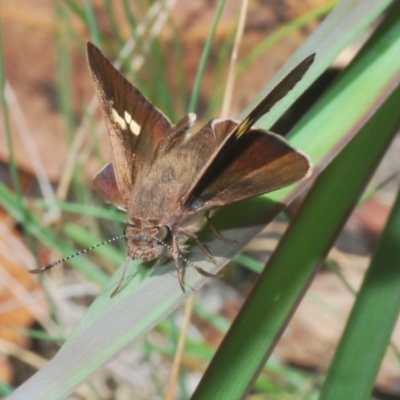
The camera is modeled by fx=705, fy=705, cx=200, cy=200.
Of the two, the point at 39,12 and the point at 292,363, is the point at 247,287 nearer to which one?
the point at 292,363

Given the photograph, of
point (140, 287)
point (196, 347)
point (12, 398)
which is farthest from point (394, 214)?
point (196, 347)

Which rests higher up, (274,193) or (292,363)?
(292,363)

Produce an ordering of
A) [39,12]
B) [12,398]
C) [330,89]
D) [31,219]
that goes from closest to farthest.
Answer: [12,398] → [330,89] → [31,219] → [39,12]

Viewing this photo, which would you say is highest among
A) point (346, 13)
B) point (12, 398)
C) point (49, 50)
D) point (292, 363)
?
point (49, 50)

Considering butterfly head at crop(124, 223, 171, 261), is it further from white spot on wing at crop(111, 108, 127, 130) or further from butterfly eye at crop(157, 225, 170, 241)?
white spot on wing at crop(111, 108, 127, 130)

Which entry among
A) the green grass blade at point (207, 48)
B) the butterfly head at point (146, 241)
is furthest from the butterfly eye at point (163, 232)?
the green grass blade at point (207, 48)

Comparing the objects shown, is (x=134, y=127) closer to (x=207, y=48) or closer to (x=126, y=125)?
(x=126, y=125)

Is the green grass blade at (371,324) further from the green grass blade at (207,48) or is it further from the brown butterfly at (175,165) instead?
the green grass blade at (207,48)
